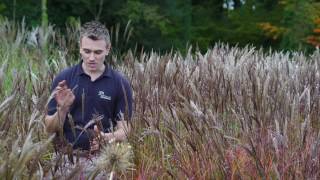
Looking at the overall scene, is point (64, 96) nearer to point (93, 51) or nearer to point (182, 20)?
point (93, 51)

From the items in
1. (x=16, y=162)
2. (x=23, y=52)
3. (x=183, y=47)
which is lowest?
(x=183, y=47)

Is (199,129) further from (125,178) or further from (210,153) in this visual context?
(125,178)

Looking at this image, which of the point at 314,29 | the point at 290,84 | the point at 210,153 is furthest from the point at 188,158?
the point at 314,29

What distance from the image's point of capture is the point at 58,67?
5.38 metres

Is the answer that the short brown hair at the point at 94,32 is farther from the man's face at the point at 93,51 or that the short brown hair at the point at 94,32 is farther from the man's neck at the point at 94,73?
the man's neck at the point at 94,73

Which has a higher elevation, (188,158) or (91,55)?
(91,55)

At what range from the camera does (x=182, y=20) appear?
18.5m

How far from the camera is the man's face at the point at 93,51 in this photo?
3787 millimetres

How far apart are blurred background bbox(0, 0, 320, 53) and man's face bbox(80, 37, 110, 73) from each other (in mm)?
10644

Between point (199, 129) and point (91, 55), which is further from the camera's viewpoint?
point (91, 55)

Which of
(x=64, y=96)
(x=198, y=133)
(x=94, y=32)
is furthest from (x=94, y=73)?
(x=198, y=133)

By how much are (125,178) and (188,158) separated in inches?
12.2

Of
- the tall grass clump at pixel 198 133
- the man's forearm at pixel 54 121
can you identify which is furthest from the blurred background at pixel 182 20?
the man's forearm at pixel 54 121

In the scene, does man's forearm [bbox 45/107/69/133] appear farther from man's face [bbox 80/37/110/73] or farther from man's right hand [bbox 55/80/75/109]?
man's face [bbox 80/37/110/73]
